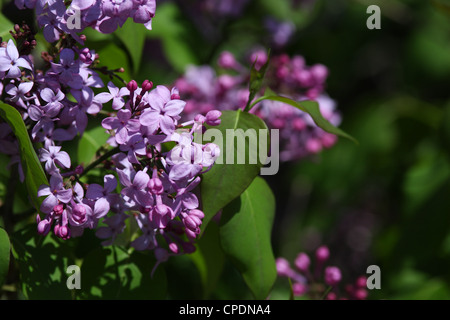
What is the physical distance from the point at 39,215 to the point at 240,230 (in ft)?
1.24

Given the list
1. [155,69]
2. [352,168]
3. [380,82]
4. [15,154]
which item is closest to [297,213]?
[352,168]

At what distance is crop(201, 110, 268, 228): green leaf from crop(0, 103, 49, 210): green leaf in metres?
0.27

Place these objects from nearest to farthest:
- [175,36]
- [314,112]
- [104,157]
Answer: [104,157] < [314,112] < [175,36]

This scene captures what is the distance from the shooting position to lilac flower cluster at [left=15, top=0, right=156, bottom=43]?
1034 mm

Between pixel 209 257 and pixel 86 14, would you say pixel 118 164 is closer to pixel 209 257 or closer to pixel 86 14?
pixel 86 14

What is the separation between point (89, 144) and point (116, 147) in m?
0.28

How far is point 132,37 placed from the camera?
133cm

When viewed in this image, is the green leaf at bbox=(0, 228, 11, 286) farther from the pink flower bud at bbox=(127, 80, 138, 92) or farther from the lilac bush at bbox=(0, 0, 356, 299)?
the pink flower bud at bbox=(127, 80, 138, 92)

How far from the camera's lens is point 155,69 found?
2.85 meters

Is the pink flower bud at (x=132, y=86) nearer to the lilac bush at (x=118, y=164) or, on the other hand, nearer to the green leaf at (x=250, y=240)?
the lilac bush at (x=118, y=164)

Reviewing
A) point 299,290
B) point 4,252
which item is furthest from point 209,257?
point 4,252

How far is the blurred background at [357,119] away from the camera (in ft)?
6.80

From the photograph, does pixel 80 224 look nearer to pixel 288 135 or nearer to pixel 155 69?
pixel 288 135
